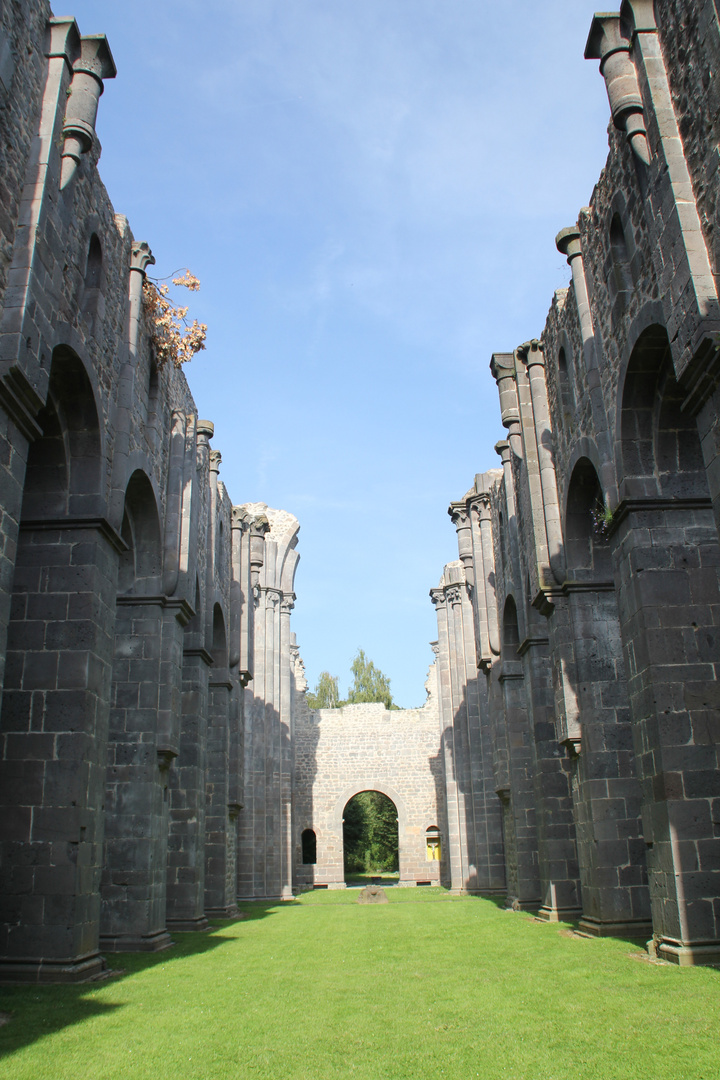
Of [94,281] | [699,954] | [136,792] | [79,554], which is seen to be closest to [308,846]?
[136,792]

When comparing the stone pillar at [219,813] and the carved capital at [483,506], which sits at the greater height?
the carved capital at [483,506]

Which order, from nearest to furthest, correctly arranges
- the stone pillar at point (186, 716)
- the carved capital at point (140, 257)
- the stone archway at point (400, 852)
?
the carved capital at point (140, 257) → the stone pillar at point (186, 716) → the stone archway at point (400, 852)

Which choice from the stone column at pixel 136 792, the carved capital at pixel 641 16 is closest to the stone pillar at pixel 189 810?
the stone column at pixel 136 792

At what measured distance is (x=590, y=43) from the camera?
8.30 m

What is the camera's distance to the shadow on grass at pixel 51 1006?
544 cm

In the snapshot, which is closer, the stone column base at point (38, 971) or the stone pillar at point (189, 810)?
the stone column base at point (38, 971)

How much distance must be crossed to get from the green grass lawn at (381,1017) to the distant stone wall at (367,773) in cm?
1949

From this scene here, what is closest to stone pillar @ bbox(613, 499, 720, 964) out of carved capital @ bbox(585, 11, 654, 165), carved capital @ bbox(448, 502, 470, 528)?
carved capital @ bbox(585, 11, 654, 165)

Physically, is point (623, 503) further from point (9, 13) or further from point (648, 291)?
point (9, 13)

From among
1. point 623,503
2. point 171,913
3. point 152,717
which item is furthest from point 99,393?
point 171,913

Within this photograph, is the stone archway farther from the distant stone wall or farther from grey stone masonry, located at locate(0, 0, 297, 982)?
grey stone masonry, located at locate(0, 0, 297, 982)

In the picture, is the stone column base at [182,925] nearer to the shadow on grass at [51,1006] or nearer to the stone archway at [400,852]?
the shadow on grass at [51,1006]

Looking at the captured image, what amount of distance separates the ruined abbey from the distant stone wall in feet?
44.3

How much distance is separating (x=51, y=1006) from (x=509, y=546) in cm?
1099
